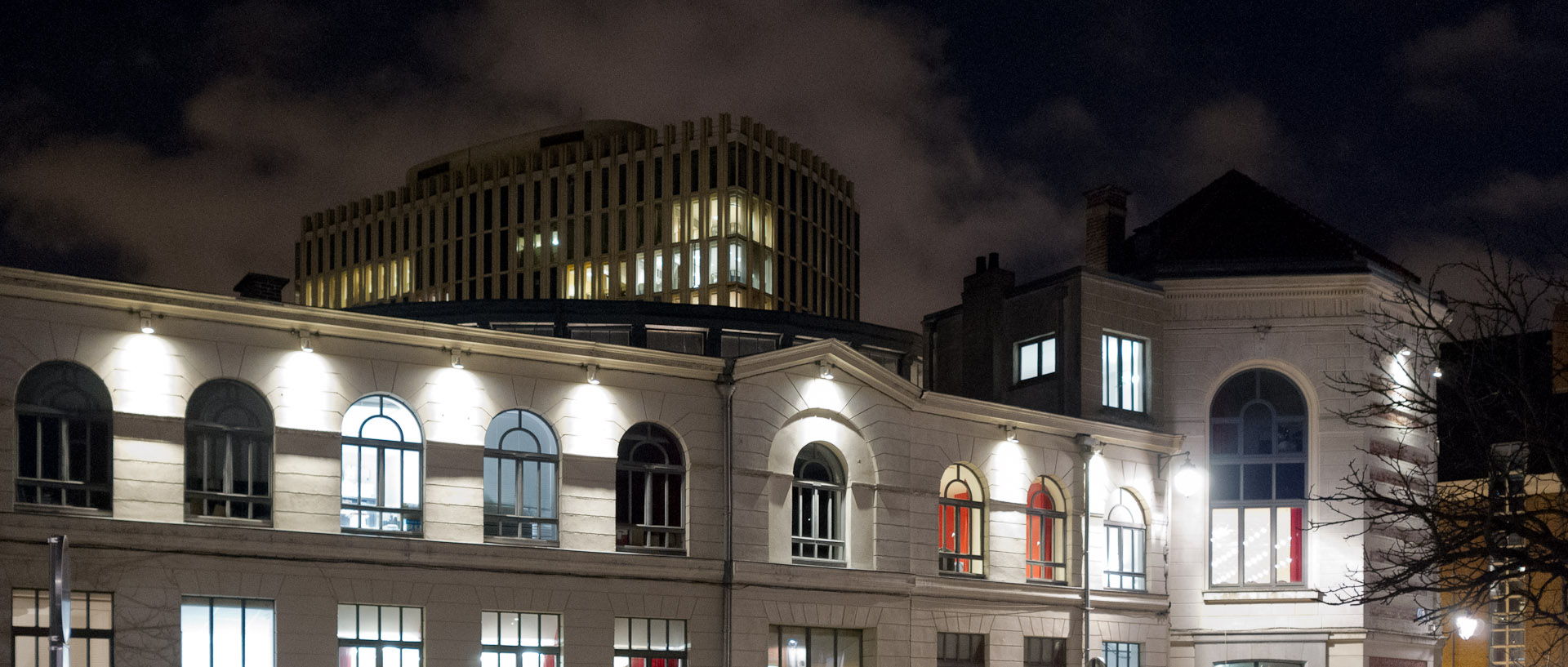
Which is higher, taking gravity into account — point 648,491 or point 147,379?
point 147,379

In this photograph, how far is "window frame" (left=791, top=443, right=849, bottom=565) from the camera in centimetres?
3262

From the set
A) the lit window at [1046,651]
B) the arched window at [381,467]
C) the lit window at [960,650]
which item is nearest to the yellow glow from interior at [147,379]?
the arched window at [381,467]

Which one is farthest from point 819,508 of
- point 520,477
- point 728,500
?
point 520,477

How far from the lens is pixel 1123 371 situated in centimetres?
3872

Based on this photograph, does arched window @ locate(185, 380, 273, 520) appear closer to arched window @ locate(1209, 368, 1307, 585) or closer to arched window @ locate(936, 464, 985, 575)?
arched window @ locate(936, 464, 985, 575)

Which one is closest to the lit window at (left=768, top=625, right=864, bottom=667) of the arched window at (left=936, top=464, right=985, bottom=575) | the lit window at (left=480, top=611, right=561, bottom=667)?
the arched window at (left=936, top=464, right=985, bottom=575)

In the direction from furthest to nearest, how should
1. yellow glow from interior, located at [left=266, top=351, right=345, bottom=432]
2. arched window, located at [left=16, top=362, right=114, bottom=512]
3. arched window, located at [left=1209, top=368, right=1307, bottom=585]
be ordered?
arched window, located at [left=1209, top=368, right=1307, bottom=585] → yellow glow from interior, located at [left=266, top=351, right=345, bottom=432] → arched window, located at [left=16, top=362, right=114, bottom=512]

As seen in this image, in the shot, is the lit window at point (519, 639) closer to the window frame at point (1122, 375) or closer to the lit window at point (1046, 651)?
the lit window at point (1046, 651)

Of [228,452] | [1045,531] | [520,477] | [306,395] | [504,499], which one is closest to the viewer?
[228,452]

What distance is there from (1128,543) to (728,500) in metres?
11.5

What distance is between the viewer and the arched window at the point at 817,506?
1287 inches

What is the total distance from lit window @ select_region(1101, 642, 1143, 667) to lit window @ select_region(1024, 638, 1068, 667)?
1.08 metres

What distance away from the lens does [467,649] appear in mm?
28078

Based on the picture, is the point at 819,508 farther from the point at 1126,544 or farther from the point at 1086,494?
the point at 1126,544
